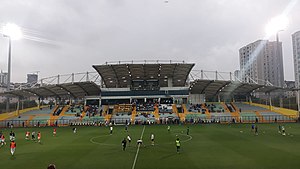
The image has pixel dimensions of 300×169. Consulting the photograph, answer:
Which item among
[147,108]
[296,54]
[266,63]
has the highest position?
[296,54]

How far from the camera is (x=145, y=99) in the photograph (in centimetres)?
6788

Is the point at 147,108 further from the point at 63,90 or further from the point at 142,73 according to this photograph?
the point at 63,90

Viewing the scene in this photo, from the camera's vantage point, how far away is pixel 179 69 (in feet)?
193

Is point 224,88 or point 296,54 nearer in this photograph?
point 224,88

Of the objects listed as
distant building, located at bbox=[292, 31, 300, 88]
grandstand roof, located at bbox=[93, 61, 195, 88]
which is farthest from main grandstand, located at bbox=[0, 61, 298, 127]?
distant building, located at bbox=[292, 31, 300, 88]

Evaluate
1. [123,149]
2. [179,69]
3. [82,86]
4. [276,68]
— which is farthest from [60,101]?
[276,68]

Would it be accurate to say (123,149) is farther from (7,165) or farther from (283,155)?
(283,155)

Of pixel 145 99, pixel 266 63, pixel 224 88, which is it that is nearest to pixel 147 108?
pixel 145 99

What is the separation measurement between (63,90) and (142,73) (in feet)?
74.5

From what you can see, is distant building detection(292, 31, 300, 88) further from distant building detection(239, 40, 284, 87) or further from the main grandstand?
the main grandstand

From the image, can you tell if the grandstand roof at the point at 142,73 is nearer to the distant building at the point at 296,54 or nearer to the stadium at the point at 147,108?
the stadium at the point at 147,108

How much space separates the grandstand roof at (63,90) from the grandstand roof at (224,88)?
28.5 metres

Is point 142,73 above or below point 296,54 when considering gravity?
below

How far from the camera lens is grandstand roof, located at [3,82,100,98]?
188ft
